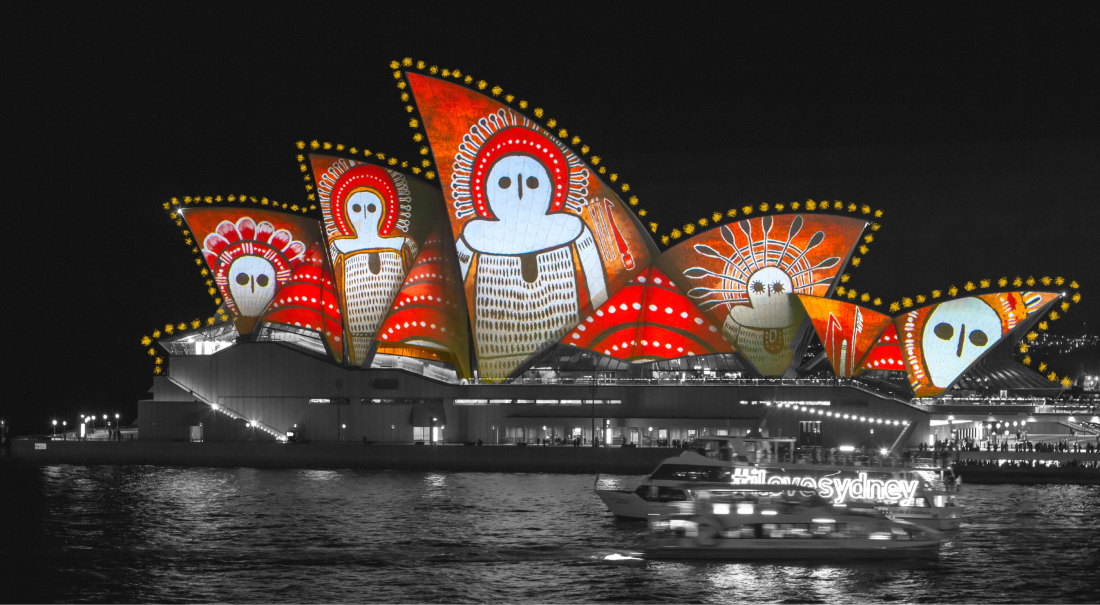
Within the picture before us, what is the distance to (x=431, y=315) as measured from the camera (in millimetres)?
80125

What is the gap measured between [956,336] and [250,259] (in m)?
47.1

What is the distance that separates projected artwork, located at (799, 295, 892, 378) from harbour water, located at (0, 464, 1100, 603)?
20.2m

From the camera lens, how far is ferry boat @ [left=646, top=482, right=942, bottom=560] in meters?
40.3

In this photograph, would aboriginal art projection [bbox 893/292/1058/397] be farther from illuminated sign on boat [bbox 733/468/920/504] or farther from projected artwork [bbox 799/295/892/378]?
illuminated sign on boat [bbox 733/468/920/504]

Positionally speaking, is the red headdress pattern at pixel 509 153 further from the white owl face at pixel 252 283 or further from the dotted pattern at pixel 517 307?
the white owl face at pixel 252 283

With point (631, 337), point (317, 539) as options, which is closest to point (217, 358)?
point (631, 337)

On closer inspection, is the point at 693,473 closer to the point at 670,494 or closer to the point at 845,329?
the point at 670,494

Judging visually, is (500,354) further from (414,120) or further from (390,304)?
(414,120)

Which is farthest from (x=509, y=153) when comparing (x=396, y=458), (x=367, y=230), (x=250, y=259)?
(x=250, y=259)

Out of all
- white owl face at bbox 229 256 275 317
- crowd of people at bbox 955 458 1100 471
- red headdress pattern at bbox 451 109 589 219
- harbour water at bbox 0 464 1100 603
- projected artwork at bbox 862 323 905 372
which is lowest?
harbour water at bbox 0 464 1100 603

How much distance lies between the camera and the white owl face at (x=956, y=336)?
246ft

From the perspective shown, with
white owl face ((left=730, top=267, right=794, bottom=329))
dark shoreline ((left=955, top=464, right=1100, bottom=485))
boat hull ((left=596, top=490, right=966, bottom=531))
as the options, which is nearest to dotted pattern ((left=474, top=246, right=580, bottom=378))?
white owl face ((left=730, top=267, right=794, bottom=329))

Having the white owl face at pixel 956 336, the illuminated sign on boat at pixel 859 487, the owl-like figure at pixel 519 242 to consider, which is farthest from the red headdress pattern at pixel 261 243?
the illuminated sign on boat at pixel 859 487

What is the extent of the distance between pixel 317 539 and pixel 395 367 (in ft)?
123
